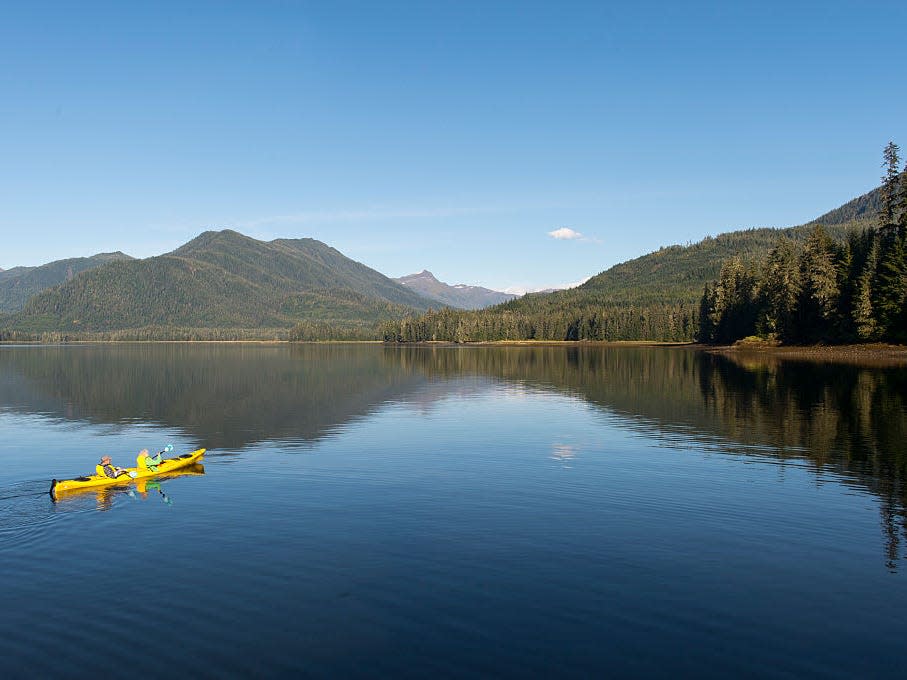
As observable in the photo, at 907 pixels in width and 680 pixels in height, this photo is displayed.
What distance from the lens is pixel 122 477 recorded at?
4072 cm

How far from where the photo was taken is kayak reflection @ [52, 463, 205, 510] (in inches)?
1467

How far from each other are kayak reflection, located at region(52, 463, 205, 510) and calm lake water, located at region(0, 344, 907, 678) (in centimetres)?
34

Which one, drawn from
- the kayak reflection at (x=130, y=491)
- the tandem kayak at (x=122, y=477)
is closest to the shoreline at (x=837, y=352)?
the tandem kayak at (x=122, y=477)

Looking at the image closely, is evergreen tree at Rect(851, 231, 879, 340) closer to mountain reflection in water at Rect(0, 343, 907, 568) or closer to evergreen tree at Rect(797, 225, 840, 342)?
evergreen tree at Rect(797, 225, 840, 342)

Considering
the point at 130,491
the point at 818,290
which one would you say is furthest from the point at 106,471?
the point at 818,290

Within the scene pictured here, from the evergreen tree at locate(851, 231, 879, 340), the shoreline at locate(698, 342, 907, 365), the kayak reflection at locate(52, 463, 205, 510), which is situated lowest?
the kayak reflection at locate(52, 463, 205, 510)

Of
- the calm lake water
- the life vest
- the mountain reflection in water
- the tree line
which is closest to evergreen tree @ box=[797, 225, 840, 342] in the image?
the tree line

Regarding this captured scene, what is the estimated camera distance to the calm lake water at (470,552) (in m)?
18.8

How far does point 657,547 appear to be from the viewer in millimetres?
27203

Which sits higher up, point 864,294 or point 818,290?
point 818,290

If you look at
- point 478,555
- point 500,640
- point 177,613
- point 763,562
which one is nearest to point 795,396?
point 763,562

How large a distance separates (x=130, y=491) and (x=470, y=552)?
24.5m

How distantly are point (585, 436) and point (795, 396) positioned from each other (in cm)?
3682

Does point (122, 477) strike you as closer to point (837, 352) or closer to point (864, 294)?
point (864, 294)
